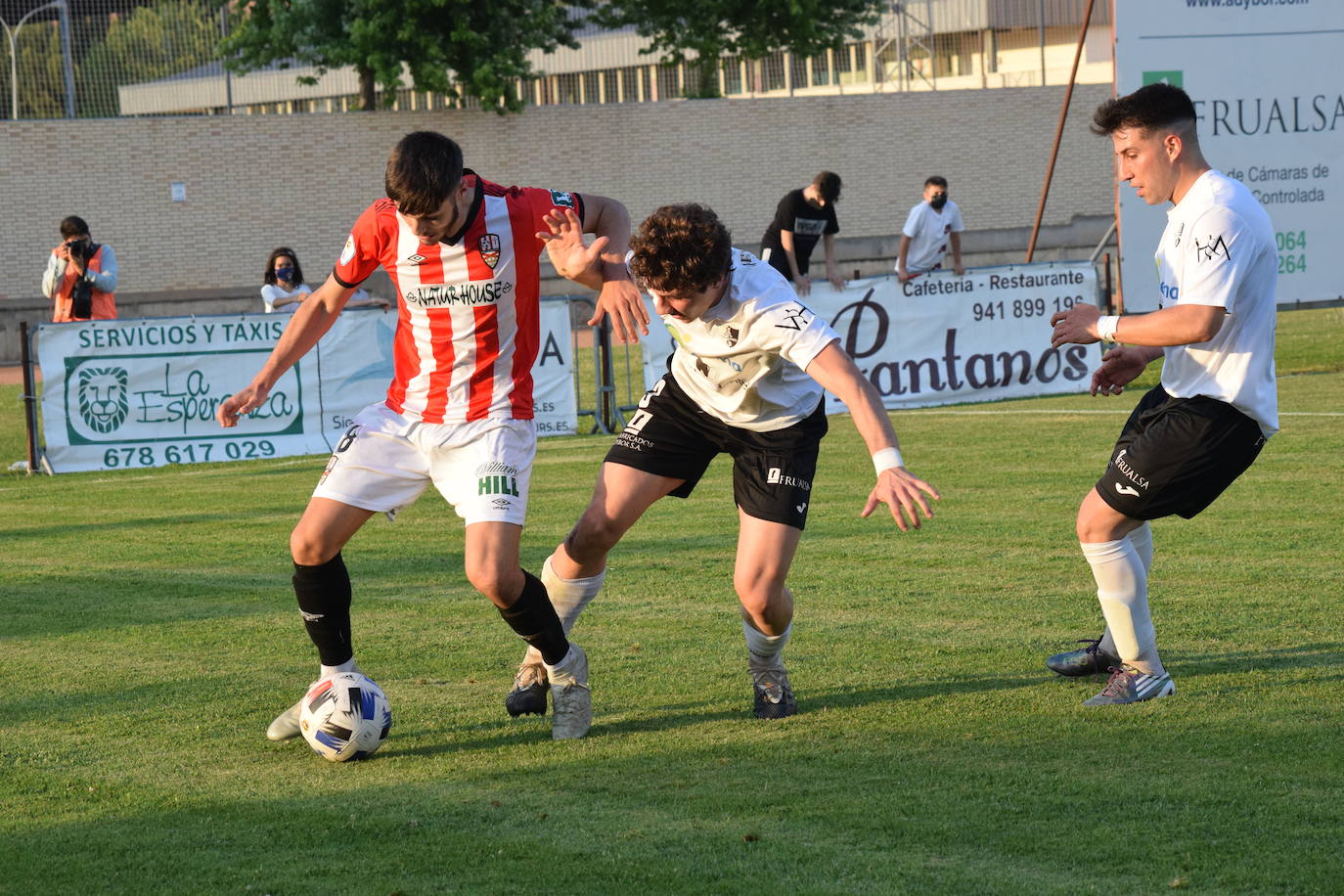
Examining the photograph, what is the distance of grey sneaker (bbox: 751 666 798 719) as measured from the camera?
569 cm

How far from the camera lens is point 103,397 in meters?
→ 14.2

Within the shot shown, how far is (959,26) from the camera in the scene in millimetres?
39812

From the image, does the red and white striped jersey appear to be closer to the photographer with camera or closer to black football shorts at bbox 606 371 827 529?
black football shorts at bbox 606 371 827 529

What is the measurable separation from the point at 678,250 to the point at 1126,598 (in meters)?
2.01

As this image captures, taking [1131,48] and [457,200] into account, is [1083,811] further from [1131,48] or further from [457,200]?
[1131,48]

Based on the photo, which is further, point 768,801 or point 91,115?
point 91,115

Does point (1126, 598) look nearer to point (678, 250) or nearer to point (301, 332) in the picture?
point (678, 250)

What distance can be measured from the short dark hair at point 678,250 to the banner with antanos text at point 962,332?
11.3 metres

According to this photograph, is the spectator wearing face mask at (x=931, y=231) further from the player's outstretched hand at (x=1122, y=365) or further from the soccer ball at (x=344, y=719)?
the soccer ball at (x=344, y=719)

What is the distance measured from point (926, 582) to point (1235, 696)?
7.84 ft

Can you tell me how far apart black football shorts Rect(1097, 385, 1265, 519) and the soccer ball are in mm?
2570

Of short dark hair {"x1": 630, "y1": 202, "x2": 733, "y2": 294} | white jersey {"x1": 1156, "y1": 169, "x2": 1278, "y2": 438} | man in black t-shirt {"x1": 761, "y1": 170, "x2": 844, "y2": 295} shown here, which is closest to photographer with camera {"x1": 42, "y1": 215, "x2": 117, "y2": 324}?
man in black t-shirt {"x1": 761, "y1": 170, "x2": 844, "y2": 295}

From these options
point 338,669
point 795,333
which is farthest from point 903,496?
point 338,669

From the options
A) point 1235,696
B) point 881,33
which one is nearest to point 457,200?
point 1235,696
